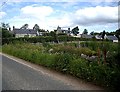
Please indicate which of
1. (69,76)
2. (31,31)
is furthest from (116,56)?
(31,31)

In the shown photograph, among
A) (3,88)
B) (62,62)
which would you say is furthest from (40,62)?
(3,88)

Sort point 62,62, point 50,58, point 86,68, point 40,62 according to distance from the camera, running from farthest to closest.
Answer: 1. point 40,62
2. point 50,58
3. point 62,62
4. point 86,68

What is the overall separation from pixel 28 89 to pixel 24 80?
7.99 ft

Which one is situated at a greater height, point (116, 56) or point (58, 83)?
point (116, 56)

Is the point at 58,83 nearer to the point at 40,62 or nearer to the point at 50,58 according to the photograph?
the point at 50,58

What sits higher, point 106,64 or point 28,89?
point 106,64

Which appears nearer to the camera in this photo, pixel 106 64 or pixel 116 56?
pixel 116 56

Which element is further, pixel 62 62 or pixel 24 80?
pixel 62 62

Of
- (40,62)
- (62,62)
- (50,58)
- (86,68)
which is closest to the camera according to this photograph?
(86,68)

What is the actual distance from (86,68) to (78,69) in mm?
937

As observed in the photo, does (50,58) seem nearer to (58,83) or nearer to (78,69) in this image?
(78,69)

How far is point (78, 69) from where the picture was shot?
14.7 m

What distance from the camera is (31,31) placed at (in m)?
139

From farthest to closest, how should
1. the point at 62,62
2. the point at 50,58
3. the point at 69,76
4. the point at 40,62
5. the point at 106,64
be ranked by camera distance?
the point at 40,62 < the point at 50,58 < the point at 62,62 < the point at 69,76 < the point at 106,64
